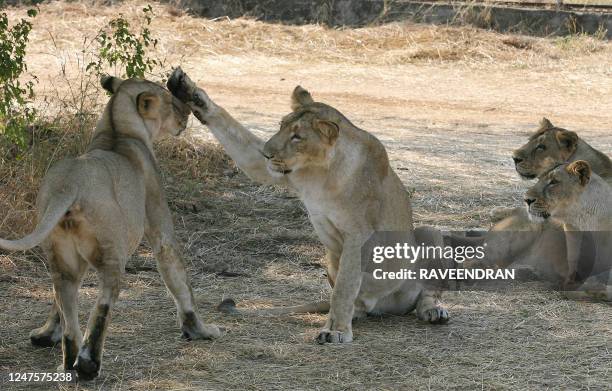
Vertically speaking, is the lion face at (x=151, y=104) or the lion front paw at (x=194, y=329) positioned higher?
the lion face at (x=151, y=104)

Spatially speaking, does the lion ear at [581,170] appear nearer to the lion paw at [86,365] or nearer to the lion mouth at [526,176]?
the lion mouth at [526,176]

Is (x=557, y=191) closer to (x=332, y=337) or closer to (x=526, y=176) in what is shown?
(x=526, y=176)

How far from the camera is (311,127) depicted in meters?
6.22

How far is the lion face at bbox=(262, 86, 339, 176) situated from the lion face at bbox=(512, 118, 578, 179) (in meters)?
2.07

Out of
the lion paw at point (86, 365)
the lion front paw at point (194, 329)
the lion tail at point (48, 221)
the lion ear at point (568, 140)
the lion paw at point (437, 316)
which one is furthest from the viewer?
the lion ear at point (568, 140)

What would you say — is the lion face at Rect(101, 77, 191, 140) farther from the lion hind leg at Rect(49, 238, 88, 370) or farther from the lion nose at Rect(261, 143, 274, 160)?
the lion hind leg at Rect(49, 238, 88, 370)

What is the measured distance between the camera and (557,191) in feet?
23.2

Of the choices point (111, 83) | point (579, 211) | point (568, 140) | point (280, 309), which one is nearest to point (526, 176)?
point (568, 140)

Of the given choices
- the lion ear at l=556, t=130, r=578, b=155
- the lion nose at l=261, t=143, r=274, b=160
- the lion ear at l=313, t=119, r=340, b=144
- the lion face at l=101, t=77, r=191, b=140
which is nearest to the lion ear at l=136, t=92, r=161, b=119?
the lion face at l=101, t=77, r=191, b=140

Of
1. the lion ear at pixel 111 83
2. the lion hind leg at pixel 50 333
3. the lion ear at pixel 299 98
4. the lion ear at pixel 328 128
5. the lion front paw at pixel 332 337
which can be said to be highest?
the lion ear at pixel 111 83

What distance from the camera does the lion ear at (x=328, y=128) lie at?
6.14 meters

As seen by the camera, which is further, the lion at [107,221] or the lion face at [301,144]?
the lion face at [301,144]

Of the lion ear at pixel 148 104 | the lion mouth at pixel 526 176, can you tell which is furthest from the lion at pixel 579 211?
the lion ear at pixel 148 104

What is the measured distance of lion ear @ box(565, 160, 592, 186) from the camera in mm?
7035
